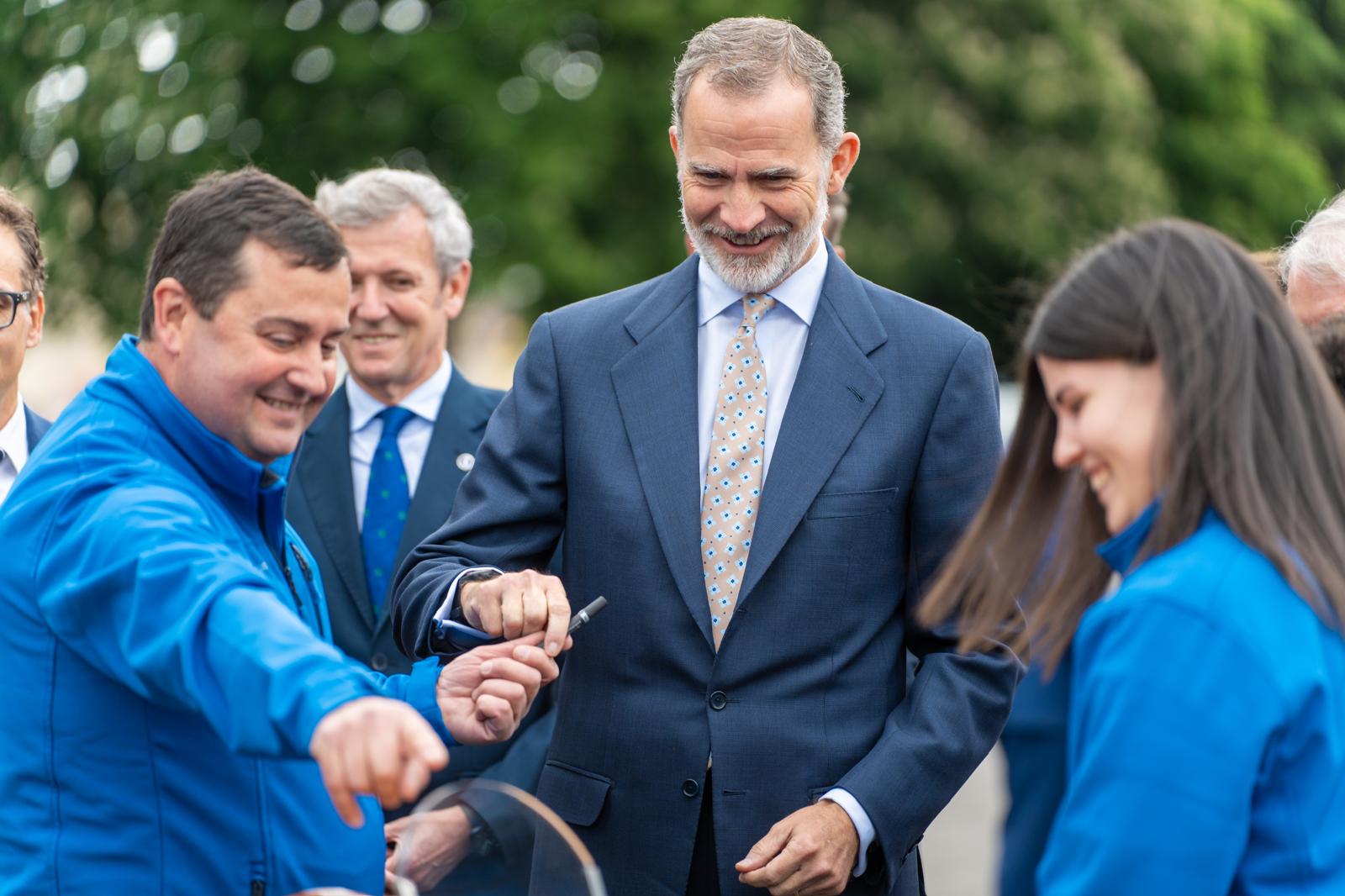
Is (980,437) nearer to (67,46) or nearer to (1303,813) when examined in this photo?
(1303,813)

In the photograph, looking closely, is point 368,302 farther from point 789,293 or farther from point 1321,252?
point 1321,252

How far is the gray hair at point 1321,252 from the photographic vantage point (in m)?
3.85

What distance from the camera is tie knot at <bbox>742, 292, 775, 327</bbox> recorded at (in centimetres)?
352

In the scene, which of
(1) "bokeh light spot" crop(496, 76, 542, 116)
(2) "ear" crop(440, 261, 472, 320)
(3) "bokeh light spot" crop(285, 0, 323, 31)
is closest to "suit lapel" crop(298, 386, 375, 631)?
(2) "ear" crop(440, 261, 472, 320)

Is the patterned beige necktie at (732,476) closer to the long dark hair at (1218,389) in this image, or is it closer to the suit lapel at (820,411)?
the suit lapel at (820,411)

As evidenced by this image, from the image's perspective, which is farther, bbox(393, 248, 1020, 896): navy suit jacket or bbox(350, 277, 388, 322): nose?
bbox(350, 277, 388, 322): nose

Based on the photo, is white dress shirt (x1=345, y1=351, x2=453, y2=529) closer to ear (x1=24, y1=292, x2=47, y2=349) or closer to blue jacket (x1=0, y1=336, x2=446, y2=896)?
ear (x1=24, y1=292, x2=47, y2=349)

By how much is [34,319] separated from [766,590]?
7.21 ft

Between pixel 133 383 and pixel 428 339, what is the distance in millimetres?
2262

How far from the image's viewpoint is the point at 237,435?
2859 millimetres

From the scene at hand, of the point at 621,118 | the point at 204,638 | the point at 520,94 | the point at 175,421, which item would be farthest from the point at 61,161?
the point at 204,638

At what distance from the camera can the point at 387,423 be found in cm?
494

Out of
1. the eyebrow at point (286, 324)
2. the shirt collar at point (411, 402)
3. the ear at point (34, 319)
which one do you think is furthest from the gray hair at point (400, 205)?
the eyebrow at point (286, 324)

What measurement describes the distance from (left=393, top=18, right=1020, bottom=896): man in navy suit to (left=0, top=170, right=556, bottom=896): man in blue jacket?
1.42 ft
